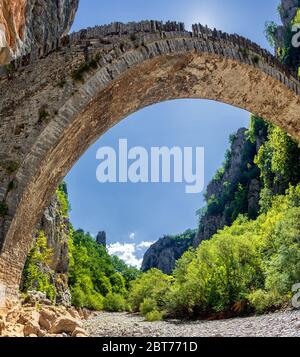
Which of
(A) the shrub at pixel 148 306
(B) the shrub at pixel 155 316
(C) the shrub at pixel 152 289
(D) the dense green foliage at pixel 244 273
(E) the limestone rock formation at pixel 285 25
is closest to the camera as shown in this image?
(D) the dense green foliage at pixel 244 273

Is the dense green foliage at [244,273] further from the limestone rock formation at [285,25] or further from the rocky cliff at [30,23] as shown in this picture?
the limestone rock formation at [285,25]

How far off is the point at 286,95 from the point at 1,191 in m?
5.40

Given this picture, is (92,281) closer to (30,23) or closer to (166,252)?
(166,252)

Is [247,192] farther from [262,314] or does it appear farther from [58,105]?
[58,105]

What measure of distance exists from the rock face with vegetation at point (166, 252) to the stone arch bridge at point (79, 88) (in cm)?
7294

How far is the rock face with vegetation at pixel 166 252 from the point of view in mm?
79938

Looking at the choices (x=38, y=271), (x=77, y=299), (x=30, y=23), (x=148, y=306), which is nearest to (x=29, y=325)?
(x=30, y=23)

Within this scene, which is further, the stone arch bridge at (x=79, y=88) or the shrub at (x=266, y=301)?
the shrub at (x=266, y=301)

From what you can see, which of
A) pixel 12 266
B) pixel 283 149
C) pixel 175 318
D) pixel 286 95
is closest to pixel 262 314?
pixel 175 318

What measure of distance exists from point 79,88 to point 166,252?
7747cm

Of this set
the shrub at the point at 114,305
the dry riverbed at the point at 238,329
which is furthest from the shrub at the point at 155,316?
the shrub at the point at 114,305

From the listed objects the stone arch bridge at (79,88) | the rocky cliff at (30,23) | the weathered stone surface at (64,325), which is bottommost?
the weathered stone surface at (64,325)

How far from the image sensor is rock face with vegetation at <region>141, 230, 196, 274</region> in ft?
262

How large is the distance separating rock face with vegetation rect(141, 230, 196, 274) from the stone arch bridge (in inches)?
2872
